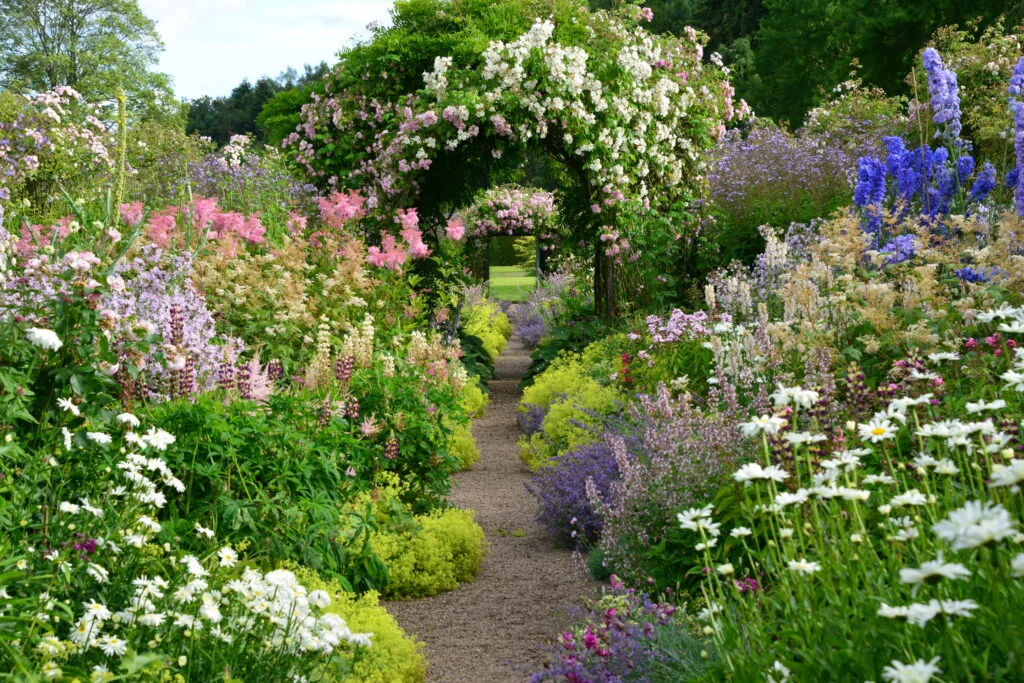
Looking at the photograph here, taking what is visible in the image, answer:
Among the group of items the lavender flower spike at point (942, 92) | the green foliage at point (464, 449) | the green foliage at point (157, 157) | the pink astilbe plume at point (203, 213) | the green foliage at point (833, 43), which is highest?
the green foliage at point (833, 43)

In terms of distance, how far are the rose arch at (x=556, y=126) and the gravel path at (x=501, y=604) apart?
4.19 metres

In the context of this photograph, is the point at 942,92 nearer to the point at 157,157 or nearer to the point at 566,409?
the point at 566,409

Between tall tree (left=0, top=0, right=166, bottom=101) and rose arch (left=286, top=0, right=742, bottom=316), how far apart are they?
817 inches

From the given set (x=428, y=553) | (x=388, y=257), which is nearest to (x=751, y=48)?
(x=388, y=257)

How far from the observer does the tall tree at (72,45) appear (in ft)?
92.3

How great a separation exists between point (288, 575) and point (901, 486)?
6.65 feet

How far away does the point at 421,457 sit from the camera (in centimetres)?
535

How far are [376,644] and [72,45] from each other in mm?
30477

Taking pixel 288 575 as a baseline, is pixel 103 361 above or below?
above

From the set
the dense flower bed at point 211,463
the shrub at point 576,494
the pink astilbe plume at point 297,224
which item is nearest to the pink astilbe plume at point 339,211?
the pink astilbe plume at point 297,224

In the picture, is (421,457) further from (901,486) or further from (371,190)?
(371,190)

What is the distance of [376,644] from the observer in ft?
10.8

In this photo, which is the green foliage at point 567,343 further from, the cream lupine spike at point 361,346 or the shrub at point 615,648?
the shrub at point 615,648

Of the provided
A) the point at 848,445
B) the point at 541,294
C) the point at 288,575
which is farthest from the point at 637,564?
the point at 541,294
